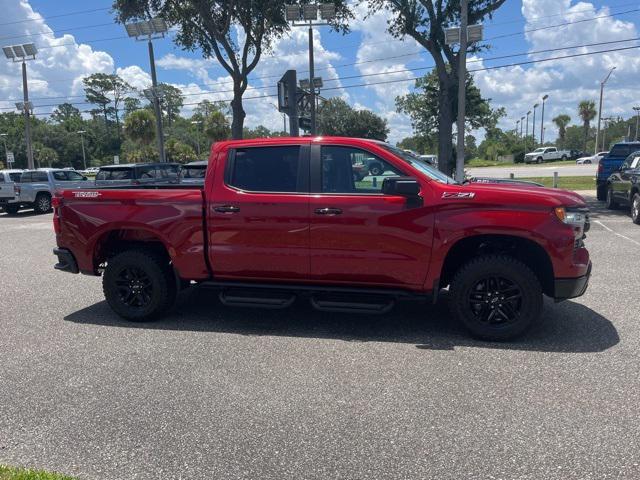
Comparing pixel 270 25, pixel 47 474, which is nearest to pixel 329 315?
pixel 47 474

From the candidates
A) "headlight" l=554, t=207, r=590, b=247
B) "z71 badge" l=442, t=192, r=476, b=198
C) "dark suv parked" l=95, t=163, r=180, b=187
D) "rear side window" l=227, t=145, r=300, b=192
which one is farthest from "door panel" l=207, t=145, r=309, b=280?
"dark suv parked" l=95, t=163, r=180, b=187

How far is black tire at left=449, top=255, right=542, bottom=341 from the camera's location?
4.71m

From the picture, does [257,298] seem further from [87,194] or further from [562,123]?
[562,123]

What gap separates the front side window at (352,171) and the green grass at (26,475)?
3169 millimetres

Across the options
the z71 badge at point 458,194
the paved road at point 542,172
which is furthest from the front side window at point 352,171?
the paved road at point 542,172

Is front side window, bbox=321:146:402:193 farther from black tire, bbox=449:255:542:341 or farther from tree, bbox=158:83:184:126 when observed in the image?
tree, bbox=158:83:184:126

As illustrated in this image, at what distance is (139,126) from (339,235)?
5153 cm

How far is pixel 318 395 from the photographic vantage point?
12.7ft

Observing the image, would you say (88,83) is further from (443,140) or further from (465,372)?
(465,372)

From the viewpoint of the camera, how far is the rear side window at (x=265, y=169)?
203 inches

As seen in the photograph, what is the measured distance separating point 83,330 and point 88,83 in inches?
4657

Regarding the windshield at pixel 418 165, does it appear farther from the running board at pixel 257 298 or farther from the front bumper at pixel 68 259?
the front bumper at pixel 68 259

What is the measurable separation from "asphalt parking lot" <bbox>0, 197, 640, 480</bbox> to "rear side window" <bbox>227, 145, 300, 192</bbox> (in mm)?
1474

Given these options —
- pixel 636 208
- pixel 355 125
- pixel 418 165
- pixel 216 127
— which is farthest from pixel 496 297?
pixel 355 125
